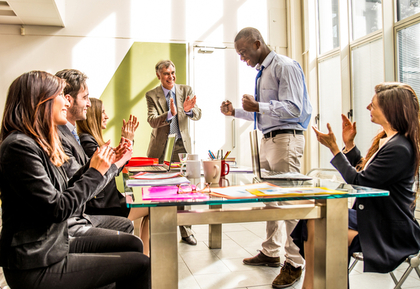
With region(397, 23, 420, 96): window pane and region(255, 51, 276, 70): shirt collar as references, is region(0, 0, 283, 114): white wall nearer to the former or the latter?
region(397, 23, 420, 96): window pane

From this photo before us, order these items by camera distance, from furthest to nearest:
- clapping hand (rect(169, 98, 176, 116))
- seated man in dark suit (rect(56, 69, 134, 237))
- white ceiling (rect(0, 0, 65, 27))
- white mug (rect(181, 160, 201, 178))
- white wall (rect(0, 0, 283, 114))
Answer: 1. white wall (rect(0, 0, 283, 114))
2. white ceiling (rect(0, 0, 65, 27))
3. clapping hand (rect(169, 98, 176, 116))
4. white mug (rect(181, 160, 201, 178))
5. seated man in dark suit (rect(56, 69, 134, 237))

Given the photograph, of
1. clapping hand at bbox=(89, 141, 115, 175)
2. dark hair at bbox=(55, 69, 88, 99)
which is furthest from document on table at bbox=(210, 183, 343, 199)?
dark hair at bbox=(55, 69, 88, 99)

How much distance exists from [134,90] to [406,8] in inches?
137

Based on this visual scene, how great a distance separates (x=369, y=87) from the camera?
13.8 ft

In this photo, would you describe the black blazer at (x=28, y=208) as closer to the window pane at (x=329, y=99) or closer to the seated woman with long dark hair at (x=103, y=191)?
the seated woman with long dark hair at (x=103, y=191)

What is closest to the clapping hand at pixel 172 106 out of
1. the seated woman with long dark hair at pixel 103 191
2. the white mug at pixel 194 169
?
the seated woman with long dark hair at pixel 103 191

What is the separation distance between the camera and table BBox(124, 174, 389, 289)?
48.0 inches

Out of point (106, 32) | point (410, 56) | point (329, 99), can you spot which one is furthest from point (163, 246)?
point (106, 32)

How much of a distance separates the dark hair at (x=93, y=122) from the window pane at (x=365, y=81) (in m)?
3.11

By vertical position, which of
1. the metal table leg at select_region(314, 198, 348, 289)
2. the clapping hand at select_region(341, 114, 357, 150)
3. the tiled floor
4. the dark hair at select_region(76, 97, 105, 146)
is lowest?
the tiled floor

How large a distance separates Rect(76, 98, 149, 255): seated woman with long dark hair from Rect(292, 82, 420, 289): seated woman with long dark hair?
1.06m

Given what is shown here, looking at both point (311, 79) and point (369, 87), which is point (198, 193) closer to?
point (369, 87)

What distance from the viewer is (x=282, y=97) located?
2.48 m

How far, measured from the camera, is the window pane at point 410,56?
354 centimetres
